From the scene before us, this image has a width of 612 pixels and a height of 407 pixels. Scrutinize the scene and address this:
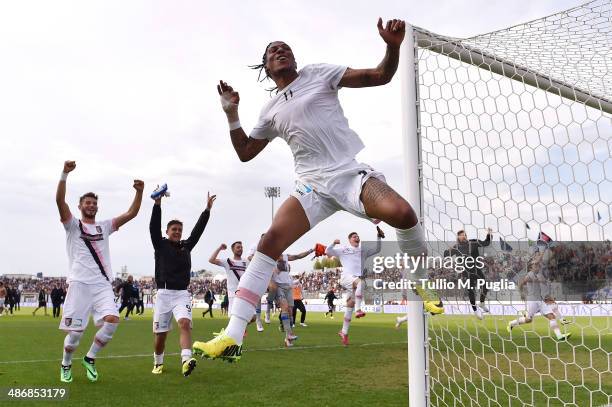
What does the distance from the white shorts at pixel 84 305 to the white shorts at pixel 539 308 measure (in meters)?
7.45

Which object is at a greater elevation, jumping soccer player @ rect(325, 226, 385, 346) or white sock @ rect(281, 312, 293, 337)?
jumping soccer player @ rect(325, 226, 385, 346)

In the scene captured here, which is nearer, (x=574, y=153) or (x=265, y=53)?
(x=265, y=53)

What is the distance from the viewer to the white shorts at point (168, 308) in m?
7.17

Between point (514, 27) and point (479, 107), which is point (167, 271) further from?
point (514, 27)

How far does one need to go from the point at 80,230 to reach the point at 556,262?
902cm

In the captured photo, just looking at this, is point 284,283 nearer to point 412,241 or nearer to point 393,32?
point 412,241

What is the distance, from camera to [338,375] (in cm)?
675

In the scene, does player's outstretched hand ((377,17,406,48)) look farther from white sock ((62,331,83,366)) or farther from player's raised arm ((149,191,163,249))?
white sock ((62,331,83,366))

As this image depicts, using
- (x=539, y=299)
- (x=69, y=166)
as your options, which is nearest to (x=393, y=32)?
(x=69, y=166)

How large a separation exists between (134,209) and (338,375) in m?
3.44

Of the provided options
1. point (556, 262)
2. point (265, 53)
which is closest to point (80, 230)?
point (265, 53)

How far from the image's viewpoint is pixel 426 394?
14.4ft

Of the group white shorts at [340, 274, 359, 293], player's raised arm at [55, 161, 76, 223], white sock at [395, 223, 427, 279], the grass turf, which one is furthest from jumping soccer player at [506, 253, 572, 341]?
player's raised arm at [55, 161, 76, 223]

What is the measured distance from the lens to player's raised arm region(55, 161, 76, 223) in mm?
6289
